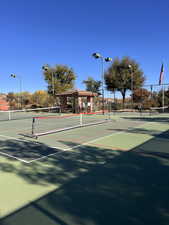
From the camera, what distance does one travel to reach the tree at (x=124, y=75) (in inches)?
1232

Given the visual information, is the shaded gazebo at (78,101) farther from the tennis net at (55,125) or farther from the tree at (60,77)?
the tree at (60,77)

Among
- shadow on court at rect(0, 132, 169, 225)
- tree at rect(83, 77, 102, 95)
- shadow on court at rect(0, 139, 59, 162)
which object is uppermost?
tree at rect(83, 77, 102, 95)

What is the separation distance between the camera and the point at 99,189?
304cm

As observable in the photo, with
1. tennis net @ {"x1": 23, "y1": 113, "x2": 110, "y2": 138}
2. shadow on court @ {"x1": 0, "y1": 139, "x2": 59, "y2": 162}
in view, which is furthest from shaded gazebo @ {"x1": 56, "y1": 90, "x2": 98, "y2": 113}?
shadow on court @ {"x1": 0, "y1": 139, "x2": 59, "y2": 162}

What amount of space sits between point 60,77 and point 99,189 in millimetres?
Answer: 34049

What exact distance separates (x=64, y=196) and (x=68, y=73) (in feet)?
114

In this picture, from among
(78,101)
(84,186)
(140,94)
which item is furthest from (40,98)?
(84,186)

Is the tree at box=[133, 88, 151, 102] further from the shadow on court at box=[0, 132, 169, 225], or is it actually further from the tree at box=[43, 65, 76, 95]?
the shadow on court at box=[0, 132, 169, 225]

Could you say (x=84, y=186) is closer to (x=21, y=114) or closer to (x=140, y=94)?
(x=21, y=114)

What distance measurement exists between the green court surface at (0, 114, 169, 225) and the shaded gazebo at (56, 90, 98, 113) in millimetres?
17569

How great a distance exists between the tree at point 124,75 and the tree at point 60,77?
8.76 meters

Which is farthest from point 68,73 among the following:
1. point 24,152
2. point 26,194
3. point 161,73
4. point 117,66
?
point 26,194

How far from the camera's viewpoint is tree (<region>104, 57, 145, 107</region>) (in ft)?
103

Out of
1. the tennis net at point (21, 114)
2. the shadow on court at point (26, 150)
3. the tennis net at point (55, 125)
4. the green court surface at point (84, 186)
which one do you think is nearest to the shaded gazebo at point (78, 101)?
the tennis net at point (21, 114)
